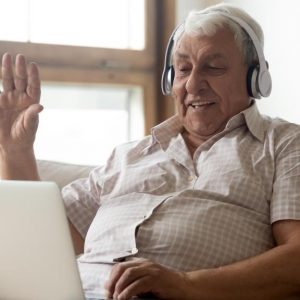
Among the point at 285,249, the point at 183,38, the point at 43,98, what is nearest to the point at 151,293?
the point at 285,249

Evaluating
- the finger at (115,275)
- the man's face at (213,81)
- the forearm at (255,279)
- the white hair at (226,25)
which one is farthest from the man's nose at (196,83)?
the finger at (115,275)

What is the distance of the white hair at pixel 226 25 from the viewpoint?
1.71m

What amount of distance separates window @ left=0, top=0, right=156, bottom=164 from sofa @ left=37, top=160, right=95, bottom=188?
0.77 m

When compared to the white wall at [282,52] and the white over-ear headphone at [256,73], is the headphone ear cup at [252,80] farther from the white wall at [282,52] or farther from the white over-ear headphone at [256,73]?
the white wall at [282,52]

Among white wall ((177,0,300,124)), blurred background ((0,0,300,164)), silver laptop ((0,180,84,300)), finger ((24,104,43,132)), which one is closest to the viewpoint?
silver laptop ((0,180,84,300))

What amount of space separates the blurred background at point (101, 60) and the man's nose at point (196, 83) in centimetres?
86

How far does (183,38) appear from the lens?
5.82ft

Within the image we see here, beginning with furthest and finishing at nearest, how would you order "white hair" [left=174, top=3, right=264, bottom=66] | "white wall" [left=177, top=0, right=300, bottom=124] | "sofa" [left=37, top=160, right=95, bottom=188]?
1. "white wall" [left=177, top=0, right=300, bottom=124]
2. "sofa" [left=37, top=160, right=95, bottom=188]
3. "white hair" [left=174, top=3, right=264, bottom=66]

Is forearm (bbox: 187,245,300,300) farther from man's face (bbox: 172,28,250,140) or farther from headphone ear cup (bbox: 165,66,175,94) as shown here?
headphone ear cup (bbox: 165,66,175,94)

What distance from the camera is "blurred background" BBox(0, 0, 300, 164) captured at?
8.64 ft

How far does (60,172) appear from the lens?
197cm

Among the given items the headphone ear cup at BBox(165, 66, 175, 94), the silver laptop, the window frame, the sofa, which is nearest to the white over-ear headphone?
the headphone ear cup at BBox(165, 66, 175, 94)

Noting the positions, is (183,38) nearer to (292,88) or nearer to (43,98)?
(292,88)

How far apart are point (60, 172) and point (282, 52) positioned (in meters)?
1.06
